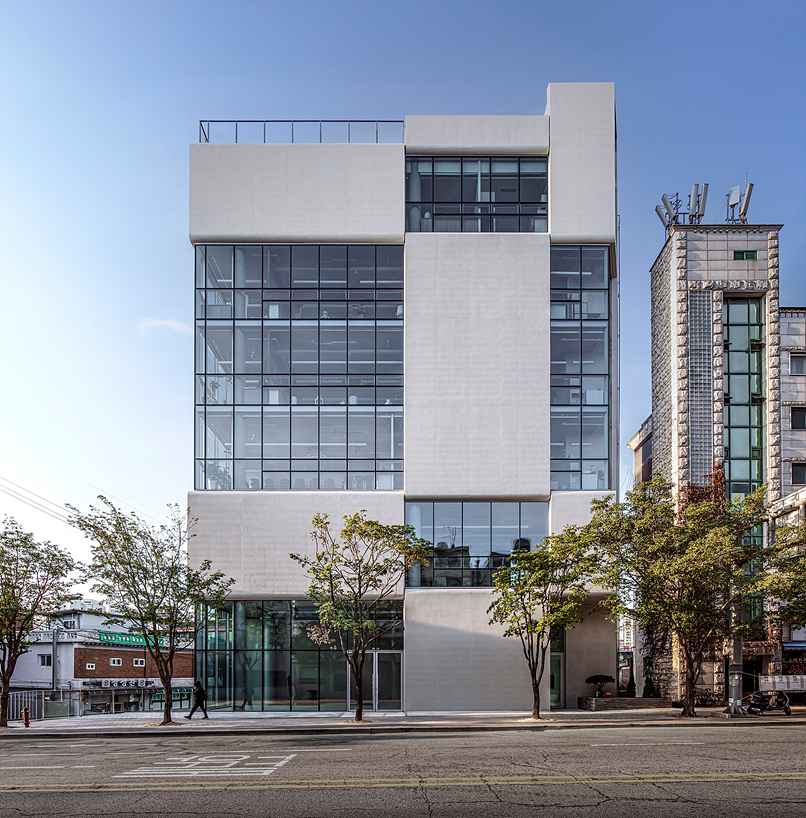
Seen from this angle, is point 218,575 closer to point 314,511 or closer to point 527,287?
point 314,511

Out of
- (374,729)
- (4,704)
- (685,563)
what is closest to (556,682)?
(685,563)

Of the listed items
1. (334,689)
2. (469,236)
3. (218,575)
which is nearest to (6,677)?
(218,575)

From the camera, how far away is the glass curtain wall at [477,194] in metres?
39.1

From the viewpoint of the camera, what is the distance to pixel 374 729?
2677 cm

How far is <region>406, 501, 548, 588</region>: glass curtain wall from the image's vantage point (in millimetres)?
36656

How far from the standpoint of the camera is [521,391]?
37.6 meters

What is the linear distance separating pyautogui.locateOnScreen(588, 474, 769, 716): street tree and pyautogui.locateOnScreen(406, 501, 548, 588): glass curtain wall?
191 inches

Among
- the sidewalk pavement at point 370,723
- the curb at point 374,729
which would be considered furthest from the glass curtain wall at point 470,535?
the curb at point 374,729

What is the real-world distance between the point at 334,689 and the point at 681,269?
84.0 feet

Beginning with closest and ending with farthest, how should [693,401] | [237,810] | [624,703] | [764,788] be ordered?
[237,810] → [764,788] → [624,703] → [693,401]

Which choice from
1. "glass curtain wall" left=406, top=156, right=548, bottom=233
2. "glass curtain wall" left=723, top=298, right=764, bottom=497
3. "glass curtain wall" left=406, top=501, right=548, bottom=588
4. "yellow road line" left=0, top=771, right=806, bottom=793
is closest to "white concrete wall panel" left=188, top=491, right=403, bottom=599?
"glass curtain wall" left=406, top=501, right=548, bottom=588

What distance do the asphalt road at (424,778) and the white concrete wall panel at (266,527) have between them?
1314cm

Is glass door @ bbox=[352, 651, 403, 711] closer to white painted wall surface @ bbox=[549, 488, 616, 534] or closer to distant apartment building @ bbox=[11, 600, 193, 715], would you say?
white painted wall surface @ bbox=[549, 488, 616, 534]

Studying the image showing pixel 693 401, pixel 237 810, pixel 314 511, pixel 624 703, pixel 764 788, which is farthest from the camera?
pixel 693 401
